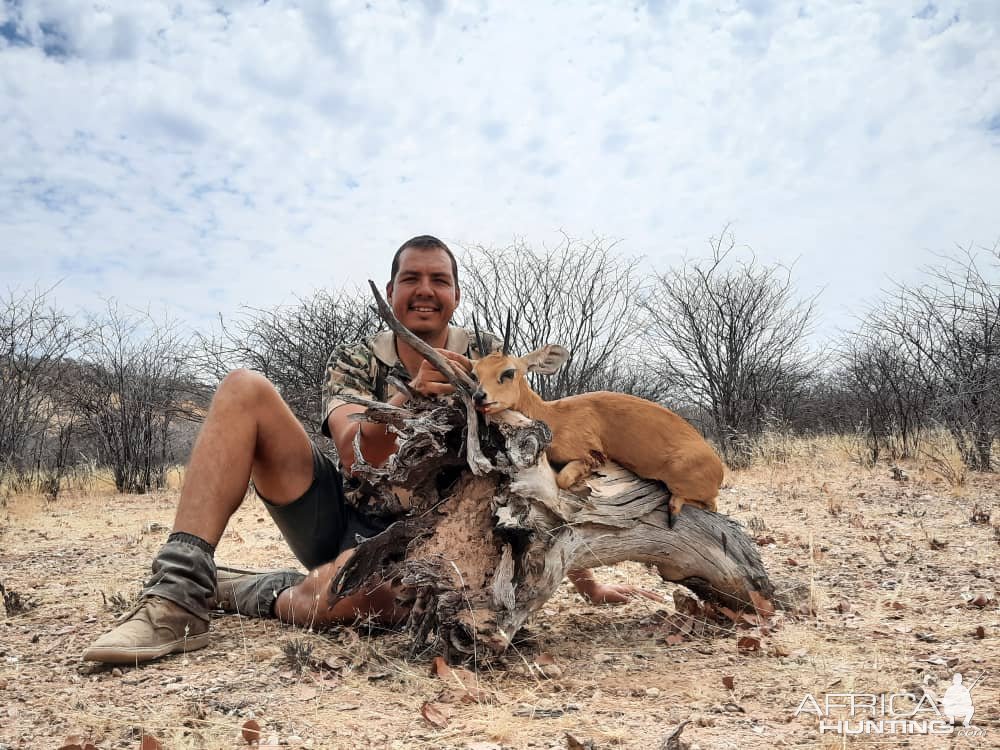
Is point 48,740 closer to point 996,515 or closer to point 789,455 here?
point 996,515

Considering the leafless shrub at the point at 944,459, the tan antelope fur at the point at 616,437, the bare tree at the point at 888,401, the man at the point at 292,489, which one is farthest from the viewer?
the bare tree at the point at 888,401

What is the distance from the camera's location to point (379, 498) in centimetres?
348

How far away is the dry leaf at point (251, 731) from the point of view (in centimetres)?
198

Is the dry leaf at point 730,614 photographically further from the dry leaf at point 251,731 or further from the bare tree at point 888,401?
the bare tree at point 888,401

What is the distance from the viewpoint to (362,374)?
12.6ft

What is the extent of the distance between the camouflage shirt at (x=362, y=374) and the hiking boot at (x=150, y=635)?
0.98 metres

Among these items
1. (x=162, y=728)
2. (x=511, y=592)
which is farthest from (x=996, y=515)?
(x=162, y=728)

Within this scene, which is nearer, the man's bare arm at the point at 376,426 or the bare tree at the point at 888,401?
the man's bare arm at the point at 376,426

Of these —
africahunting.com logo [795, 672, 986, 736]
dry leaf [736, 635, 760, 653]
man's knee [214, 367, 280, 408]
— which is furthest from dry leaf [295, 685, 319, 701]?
dry leaf [736, 635, 760, 653]

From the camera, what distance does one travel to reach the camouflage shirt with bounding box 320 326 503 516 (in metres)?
3.64

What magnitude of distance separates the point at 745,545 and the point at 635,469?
67 centimetres

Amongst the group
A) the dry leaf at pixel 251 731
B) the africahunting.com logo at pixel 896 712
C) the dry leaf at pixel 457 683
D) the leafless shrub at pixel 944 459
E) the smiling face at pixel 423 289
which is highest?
the smiling face at pixel 423 289

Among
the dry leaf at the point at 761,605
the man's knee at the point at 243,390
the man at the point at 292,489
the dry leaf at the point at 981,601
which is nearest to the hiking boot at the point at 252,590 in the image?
the man at the point at 292,489

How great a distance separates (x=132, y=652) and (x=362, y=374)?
175 cm
